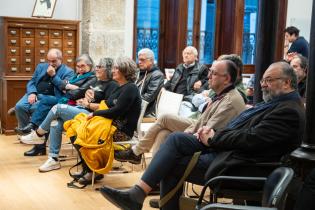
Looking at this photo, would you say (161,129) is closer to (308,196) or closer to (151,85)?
(151,85)

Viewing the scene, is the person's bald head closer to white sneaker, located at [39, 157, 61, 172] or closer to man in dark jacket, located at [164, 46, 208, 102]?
white sneaker, located at [39, 157, 61, 172]

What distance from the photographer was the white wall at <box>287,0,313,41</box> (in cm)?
889

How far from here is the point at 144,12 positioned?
307 inches

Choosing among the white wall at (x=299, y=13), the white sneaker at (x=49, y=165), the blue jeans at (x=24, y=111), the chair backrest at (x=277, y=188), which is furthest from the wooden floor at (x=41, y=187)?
the white wall at (x=299, y=13)

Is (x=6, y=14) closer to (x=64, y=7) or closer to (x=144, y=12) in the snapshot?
(x=64, y=7)

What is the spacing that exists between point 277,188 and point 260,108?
1.03 metres

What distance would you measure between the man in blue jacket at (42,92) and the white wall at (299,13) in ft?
15.8

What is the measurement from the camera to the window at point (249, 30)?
8672 millimetres

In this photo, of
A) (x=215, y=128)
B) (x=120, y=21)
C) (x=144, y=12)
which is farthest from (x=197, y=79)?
(x=215, y=128)

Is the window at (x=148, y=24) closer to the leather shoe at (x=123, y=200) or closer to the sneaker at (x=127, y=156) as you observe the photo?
the sneaker at (x=127, y=156)

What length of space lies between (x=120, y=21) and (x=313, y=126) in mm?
4497

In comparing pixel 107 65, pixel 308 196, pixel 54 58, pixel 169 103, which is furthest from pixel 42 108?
pixel 308 196

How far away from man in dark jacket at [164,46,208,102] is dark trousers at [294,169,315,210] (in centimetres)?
348

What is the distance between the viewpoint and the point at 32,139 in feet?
18.2
